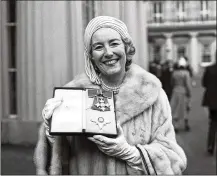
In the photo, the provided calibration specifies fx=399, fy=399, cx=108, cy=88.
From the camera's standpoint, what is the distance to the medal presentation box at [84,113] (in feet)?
4.33

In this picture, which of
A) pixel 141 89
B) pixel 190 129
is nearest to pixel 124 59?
pixel 141 89

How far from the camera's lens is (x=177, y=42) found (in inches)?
654

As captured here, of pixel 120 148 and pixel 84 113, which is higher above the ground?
pixel 84 113

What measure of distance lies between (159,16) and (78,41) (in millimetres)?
12415

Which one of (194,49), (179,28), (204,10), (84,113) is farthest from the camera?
(194,49)

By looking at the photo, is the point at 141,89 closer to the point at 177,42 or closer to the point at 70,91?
the point at 70,91

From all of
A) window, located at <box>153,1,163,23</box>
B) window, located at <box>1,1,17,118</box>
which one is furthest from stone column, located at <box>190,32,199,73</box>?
window, located at <box>1,1,17,118</box>

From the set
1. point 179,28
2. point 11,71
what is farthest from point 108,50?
point 179,28

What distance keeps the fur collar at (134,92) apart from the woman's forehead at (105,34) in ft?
0.58

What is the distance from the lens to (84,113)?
4.47 feet

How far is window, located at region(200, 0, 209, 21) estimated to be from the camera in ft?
45.5

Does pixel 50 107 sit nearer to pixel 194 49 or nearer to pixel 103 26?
pixel 103 26

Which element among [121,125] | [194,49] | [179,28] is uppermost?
[179,28]

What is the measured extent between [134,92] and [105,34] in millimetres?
254
